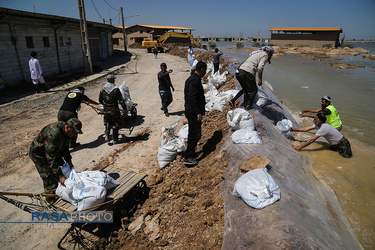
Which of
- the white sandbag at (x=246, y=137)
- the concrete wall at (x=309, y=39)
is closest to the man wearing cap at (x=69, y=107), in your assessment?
the white sandbag at (x=246, y=137)

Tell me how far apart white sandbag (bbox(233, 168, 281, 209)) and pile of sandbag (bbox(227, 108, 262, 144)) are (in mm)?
1176

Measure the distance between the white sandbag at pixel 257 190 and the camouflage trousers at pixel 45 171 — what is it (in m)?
2.69

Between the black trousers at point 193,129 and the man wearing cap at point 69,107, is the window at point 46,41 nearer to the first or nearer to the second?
the man wearing cap at point 69,107

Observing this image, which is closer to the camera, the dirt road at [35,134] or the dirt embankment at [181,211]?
the dirt embankment at [181,211]

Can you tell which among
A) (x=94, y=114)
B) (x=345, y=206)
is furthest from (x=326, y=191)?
(x=94, y=114)

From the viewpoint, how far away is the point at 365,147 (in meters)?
5.96

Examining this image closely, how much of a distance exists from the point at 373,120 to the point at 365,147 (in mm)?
2943

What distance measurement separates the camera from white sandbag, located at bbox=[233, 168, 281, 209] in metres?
2.41

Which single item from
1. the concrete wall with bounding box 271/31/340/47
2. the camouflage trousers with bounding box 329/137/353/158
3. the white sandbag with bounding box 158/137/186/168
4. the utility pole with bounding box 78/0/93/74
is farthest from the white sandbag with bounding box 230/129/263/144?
the concrete wall with bounding box 271/31/340/47

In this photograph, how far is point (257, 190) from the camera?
2.46m

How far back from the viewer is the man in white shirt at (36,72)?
9367 millimetres

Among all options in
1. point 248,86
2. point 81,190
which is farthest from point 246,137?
point 81,190

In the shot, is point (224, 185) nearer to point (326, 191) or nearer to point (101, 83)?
point (326, 191)

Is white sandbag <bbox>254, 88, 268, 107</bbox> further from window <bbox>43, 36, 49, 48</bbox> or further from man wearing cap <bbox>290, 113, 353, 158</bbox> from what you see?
window <bbox>43, 36, 49, 48</bbox>
